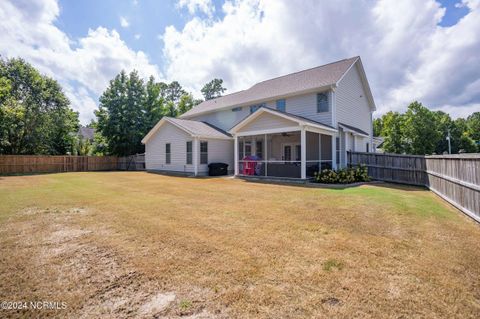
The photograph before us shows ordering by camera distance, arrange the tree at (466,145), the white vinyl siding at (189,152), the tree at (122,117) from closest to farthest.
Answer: the white vinyl siding at (189,152) < the tree at (122,117) < the tree at (466,145)

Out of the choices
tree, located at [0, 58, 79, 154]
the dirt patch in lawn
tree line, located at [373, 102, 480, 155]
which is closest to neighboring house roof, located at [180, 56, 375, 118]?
the dirt patch in lawn

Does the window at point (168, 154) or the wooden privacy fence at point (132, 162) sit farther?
the wooden privacy fence at point (132, 162)

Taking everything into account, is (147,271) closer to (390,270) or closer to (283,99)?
(390,270)

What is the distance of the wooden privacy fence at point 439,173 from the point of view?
5500mm

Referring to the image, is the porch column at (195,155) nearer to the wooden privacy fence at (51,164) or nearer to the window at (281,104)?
the window at (281,104)

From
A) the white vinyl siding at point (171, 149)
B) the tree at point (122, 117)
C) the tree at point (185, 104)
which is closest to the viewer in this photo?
the white vinyl siding at point (171, 149)

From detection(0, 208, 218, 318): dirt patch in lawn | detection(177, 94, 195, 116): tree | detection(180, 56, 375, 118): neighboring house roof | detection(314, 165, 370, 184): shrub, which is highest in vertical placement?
detection(177, 94, 195, 116): tree

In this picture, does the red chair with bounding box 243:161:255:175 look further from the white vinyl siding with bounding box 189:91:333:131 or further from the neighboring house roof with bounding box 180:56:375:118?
the neighboring house roof with bounding box 180:56:375:118

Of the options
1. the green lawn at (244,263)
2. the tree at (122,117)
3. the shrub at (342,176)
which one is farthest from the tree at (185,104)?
the green lawn at (244,263)

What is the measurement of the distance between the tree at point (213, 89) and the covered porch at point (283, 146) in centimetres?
3465

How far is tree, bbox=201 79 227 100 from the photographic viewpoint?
50.6m

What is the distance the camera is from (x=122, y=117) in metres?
27.3

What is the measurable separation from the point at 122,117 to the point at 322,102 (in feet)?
74.0

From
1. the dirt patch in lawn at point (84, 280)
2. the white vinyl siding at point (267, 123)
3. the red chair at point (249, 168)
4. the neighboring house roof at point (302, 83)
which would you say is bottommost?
the dirt patch in lawn at point (84, 280)
